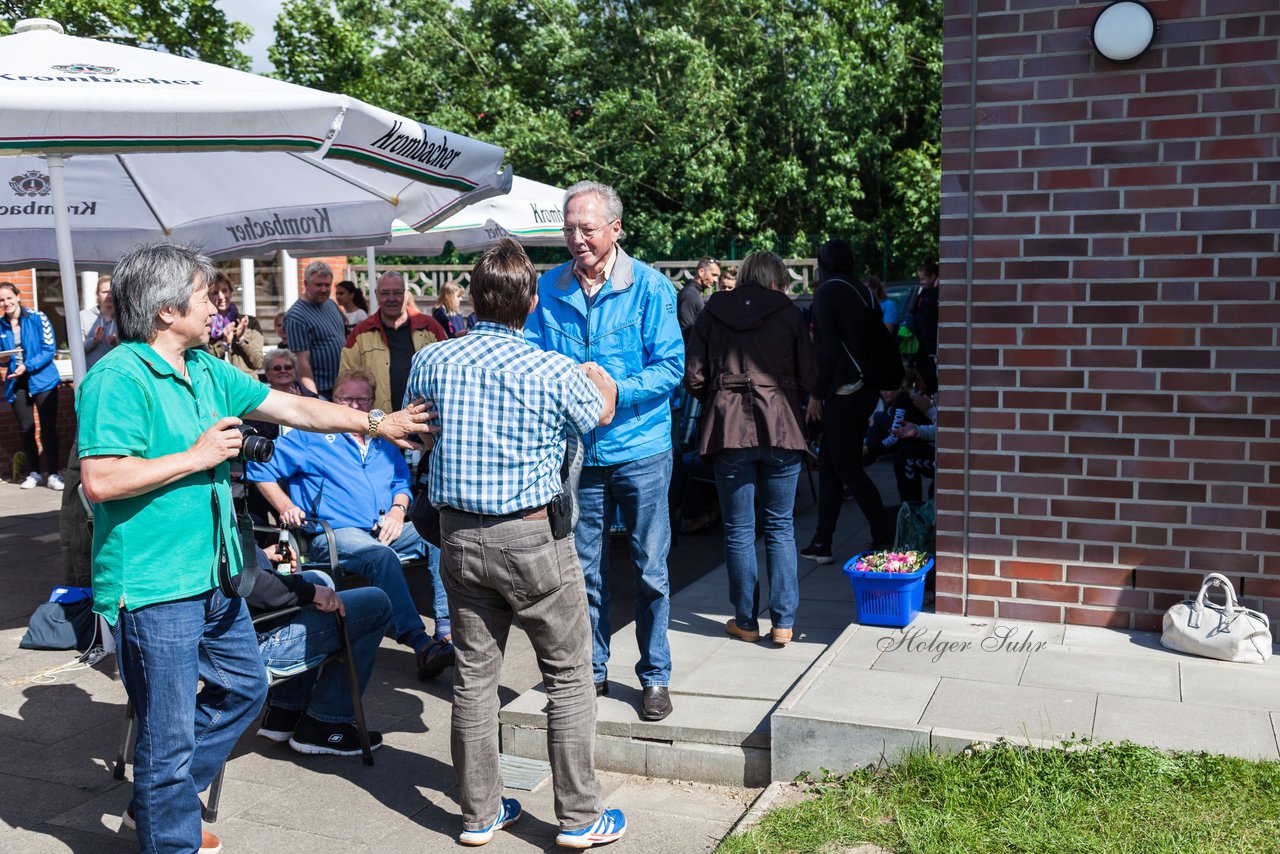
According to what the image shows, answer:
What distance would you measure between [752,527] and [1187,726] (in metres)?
1.97

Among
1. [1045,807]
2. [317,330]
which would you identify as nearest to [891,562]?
[1045,807]

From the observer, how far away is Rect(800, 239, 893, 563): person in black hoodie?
6.88 m

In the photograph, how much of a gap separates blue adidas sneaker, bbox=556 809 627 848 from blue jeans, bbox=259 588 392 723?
3.92 ft

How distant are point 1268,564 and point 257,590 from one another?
3756 mm

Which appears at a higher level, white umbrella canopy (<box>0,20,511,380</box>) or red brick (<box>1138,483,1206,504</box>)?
white umbrella canopy (<box>0,20,511,380</box>)

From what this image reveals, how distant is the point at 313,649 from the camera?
424cm

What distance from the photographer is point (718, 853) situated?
3.42 meters

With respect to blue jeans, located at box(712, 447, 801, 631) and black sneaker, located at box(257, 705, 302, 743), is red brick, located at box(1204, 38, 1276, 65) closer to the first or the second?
blue jeans, located at box(712, 447, 801, 631)

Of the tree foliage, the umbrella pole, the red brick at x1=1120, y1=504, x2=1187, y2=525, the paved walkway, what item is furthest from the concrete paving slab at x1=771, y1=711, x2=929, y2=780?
the tree foliage

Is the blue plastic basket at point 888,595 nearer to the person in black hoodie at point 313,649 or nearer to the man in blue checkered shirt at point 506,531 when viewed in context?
the man in blue checkered shirt at point 506,531

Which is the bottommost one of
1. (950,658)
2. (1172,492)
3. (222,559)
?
(950,658)

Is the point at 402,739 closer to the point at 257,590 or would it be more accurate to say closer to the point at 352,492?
the point at 257,590

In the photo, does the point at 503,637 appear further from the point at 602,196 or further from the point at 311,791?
the point at 602,196

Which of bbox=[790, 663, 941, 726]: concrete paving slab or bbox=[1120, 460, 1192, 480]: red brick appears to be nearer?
bbox=[790, 663, 941, 726]: concrete paving slab
